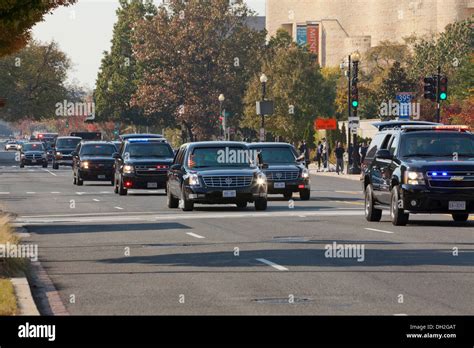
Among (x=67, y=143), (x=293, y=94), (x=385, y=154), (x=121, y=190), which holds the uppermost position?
(x=293, y=94)

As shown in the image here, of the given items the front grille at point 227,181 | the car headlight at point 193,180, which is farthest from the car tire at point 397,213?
the car headlight at point 193,180

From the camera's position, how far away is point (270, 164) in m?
40.6

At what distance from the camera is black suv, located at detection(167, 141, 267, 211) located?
3356cm

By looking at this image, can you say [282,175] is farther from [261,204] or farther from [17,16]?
[17,16]

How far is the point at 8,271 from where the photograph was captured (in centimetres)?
1819

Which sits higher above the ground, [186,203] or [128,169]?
[128,169]

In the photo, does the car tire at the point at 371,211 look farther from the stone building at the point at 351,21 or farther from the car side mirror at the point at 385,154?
the stone building at the point at 351,21

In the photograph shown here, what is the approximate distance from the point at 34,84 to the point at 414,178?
10435 centimetres

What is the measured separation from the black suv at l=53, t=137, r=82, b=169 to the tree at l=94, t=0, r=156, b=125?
41.1 meters

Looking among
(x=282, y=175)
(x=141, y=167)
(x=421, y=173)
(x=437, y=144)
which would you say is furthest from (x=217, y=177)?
(x=141, y=167)

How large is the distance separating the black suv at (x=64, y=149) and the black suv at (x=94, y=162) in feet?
80.9
